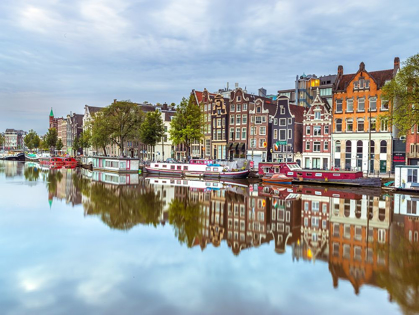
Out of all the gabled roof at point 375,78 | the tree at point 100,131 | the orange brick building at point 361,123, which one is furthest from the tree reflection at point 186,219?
the tree at point 100,131

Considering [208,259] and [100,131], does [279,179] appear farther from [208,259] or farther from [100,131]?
[100,131]

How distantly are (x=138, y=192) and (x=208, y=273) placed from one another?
1068 inches

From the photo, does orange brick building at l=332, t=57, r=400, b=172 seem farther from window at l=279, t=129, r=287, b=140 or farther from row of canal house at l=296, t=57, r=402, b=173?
window at l=279, t=129, r=287, b=140

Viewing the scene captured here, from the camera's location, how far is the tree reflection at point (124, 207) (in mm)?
24877

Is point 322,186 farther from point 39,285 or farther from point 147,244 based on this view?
point 39,285

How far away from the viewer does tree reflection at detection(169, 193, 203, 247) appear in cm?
2062

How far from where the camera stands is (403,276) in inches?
566

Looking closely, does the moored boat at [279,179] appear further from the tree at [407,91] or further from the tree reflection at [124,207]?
the tree reflection at [124,207]

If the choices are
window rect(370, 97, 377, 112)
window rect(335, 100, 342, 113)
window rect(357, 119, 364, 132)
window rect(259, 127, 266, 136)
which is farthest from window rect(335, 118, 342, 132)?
window rect(259, 127, 266, 136)

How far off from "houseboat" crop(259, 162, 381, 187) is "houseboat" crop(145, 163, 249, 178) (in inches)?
219

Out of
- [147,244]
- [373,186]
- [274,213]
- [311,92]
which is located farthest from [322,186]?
[311,92]

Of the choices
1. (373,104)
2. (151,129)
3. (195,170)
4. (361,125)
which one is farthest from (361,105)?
(151,129)

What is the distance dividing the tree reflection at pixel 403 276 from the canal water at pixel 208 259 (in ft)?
0.15

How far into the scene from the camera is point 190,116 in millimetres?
67438
